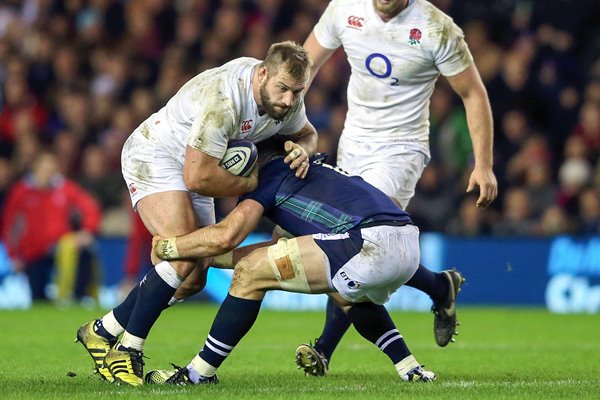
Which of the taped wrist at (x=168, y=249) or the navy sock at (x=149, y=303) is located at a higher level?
the taped wrist at (x=168, y=249)

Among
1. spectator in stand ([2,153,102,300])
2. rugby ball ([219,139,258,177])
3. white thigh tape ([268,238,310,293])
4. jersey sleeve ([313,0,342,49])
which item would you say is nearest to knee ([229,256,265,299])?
white thigh tape ([268,238,310,293])

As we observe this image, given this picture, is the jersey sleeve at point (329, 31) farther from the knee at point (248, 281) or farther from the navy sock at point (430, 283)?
the knee at point (248, 281)

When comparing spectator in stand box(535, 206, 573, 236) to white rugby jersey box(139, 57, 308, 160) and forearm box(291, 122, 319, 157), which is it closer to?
forearm box(291, 122, 319, 157)

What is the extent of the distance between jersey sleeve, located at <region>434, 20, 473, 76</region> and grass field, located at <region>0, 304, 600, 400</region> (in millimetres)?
1977

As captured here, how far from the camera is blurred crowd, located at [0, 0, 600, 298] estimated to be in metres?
15.3

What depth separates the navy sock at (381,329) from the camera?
24.0 feet

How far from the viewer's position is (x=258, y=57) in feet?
56.9

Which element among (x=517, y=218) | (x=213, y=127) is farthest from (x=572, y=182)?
(x=213, y=127)

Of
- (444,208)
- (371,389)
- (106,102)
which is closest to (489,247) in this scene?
(444,208)

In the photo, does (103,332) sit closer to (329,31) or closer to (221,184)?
(221,184)

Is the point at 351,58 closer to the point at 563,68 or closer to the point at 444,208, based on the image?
the point at 444,208

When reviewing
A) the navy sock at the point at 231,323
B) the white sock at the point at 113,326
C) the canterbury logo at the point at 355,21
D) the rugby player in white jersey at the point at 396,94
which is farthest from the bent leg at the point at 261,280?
the canterbury logo at the point at 355,21

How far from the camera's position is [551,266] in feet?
48.4

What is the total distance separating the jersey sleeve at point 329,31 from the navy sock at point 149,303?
92.2 inches
